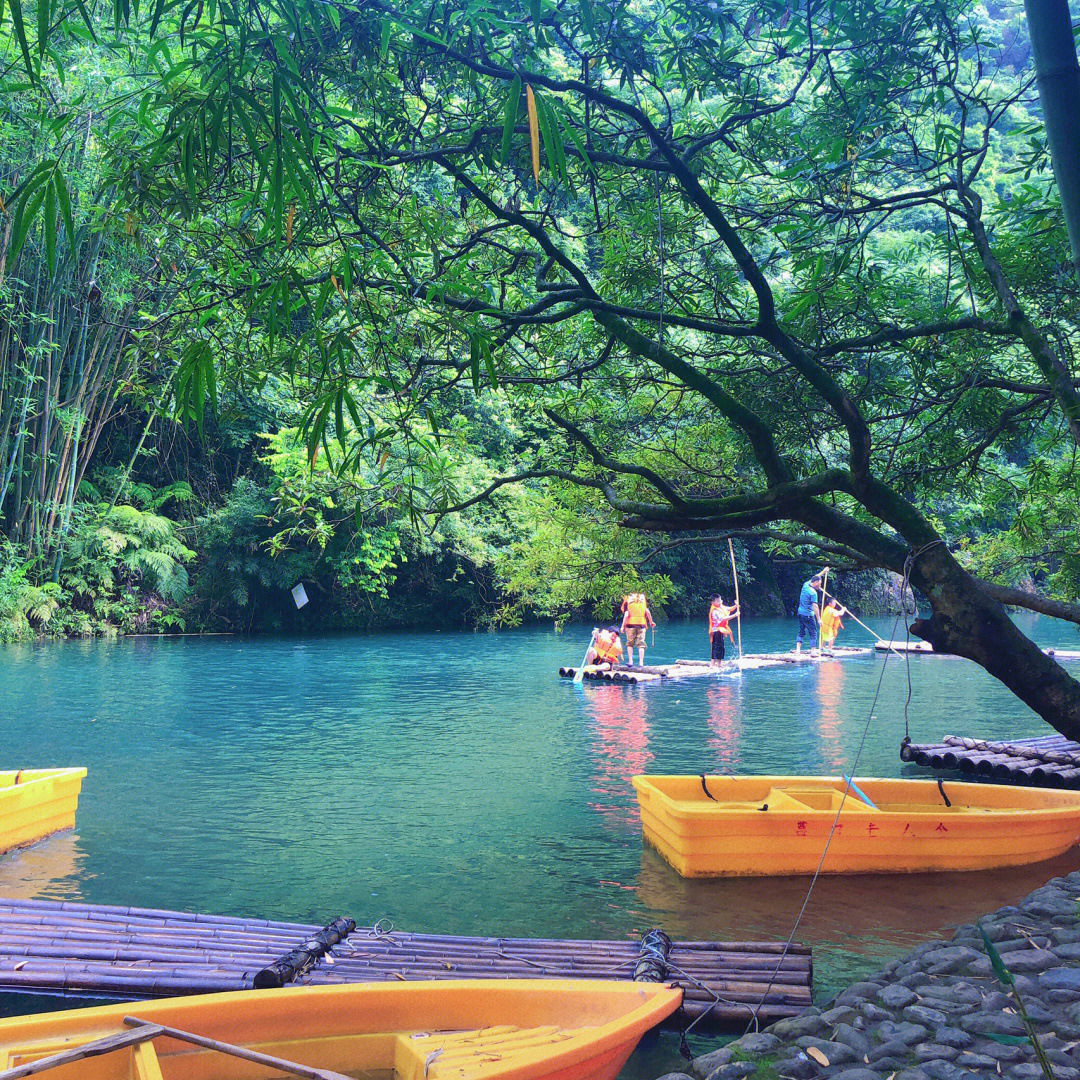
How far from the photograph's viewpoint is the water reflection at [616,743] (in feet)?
28.0

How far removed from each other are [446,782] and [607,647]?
8.10 metres

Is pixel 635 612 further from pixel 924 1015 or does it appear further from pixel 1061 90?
pixel 1061 90

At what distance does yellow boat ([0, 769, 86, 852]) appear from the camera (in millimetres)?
6738

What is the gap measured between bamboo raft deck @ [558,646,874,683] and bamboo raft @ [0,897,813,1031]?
11757 millimetres

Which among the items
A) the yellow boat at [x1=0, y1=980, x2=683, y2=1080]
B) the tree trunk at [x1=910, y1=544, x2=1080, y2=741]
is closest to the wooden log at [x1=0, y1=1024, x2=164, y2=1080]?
the yellow boat at [x1=0, y1=980, x2=683, y2=1080]

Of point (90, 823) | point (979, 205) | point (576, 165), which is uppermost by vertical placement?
point (576, 165)

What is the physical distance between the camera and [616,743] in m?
11.1

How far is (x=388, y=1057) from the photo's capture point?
3.23 m

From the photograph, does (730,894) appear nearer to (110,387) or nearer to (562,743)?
(562,743)

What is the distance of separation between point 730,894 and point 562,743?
5.03 metres

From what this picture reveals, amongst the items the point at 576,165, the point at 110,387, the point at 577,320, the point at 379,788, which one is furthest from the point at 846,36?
the point at 110,387

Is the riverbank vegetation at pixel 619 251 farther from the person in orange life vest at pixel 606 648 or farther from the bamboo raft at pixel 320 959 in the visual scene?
the person in orange life vest at pixel 606 648

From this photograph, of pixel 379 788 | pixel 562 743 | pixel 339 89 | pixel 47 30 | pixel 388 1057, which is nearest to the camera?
pixel 47 30

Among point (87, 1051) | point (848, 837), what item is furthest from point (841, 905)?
point (87, 1051)
